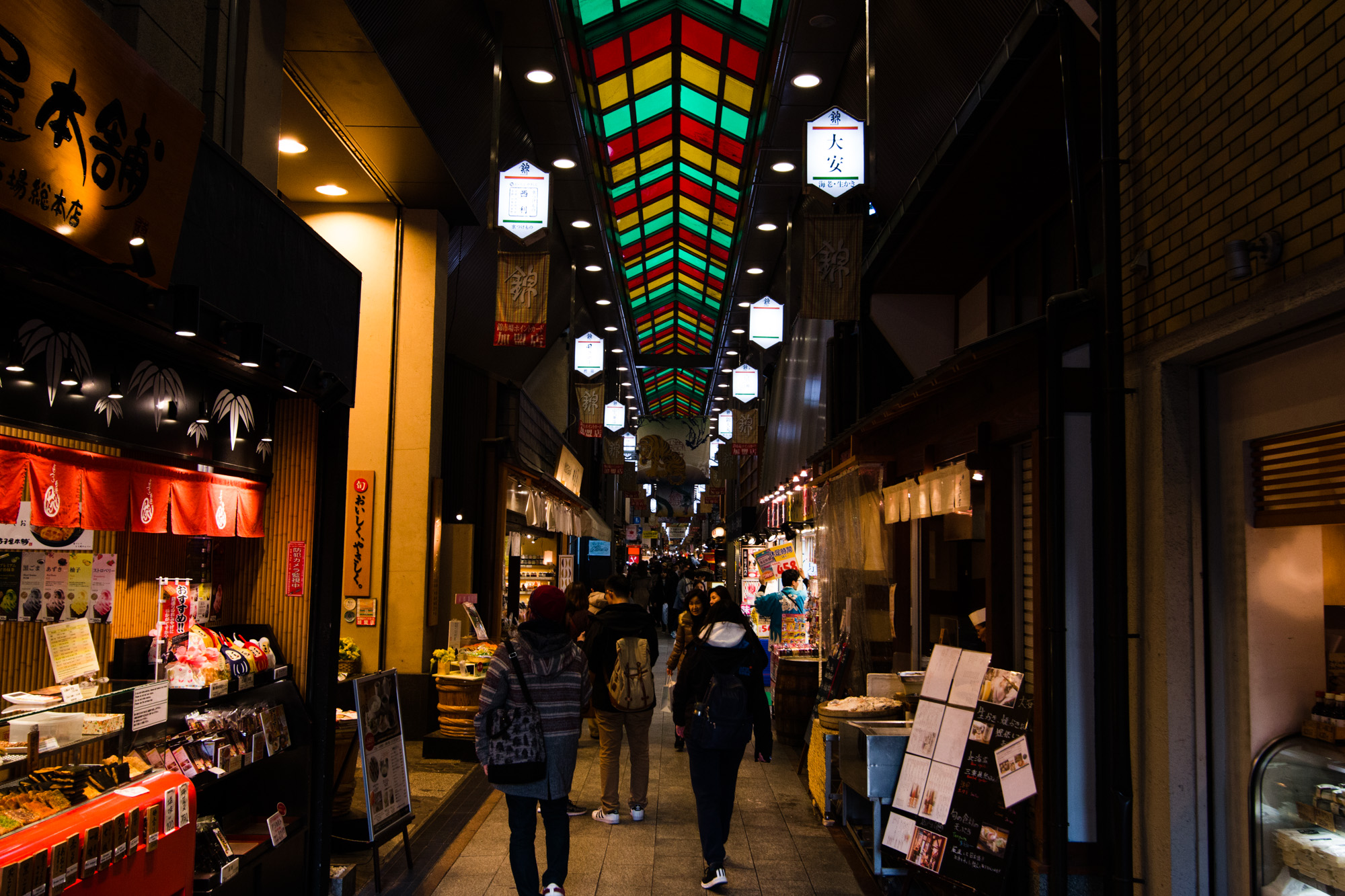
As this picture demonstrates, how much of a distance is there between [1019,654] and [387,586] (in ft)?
22.0

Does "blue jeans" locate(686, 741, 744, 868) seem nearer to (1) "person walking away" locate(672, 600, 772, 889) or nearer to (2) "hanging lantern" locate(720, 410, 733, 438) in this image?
A: (1) "person walking away" locate(672, 600, 772, 889)

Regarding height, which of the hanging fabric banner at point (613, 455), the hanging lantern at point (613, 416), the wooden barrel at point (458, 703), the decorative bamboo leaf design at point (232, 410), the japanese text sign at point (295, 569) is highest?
the hanging lantern at point (613, 416)

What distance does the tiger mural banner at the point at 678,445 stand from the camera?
3509cm

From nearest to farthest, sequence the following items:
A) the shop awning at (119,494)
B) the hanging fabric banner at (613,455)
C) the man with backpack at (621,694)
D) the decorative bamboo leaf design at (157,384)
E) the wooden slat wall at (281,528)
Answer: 1. the shop awning at (119,494)
2. the decorative bamboo leaf design at (157,384)
3. the wooden slat wall at (281,528)
4. the man with backpack at (621,694)
5. the hanging fabric banner at (613,455)

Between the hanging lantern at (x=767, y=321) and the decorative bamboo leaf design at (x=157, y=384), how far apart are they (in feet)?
45.4

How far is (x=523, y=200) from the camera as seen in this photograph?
10078 millimetres

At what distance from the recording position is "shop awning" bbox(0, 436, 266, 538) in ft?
13.4

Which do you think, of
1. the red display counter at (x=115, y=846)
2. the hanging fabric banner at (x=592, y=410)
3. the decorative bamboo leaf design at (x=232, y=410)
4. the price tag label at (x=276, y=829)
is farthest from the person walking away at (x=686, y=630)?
the hanging fabric banner at (x=592, y=410)

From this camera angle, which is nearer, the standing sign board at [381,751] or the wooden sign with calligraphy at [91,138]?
the wooden sign with calligraphy at [91,138]

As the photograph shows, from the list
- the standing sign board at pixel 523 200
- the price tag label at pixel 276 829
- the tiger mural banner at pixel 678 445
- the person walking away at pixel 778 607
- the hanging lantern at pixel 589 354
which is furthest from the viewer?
the tiger mural banner at pixel 678 445

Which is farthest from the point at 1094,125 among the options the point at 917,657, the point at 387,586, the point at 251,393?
the point at 387,586

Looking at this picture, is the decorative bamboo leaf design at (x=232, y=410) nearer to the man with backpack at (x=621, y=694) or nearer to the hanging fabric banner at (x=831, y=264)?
the man with backpack at (x=621, y=694)

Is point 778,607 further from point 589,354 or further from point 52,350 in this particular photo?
point 52,350

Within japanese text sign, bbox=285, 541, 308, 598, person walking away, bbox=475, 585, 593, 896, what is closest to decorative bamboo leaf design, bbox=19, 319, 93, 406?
japanese text sign, bbox=285, 541, 308, 598
